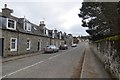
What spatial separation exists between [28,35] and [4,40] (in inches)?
405

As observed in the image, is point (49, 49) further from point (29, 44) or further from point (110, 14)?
point (110, 14)

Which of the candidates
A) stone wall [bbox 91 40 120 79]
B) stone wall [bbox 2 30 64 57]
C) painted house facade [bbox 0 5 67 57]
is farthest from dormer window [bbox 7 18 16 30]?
stone wall [bbox 91 40 120 79]

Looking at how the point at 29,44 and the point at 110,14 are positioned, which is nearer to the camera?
the point at 110,14

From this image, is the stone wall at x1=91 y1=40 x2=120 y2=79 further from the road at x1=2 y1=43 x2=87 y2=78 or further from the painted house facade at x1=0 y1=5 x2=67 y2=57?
the painted house facade at x1=0 y1=5 x2=67 y2=57

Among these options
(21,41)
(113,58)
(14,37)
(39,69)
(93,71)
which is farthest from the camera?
(21,41)

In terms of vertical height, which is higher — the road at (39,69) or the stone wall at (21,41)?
the stone wall at (21,41)

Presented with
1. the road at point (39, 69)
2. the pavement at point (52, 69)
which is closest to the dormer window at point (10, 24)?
the pavement at point (52, 69)

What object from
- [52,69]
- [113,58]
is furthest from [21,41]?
[113,58]

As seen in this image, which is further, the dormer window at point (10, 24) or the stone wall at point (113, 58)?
the dormer window at point (10, 24)

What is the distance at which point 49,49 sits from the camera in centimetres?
4291

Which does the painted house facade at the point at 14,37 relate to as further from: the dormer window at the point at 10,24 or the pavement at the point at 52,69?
the pavement at the point at 52,69

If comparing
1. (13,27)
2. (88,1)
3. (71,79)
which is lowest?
(71,79)

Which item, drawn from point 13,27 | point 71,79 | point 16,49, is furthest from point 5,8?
point 71,79

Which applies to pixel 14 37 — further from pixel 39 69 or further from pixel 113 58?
pixel 113 58
